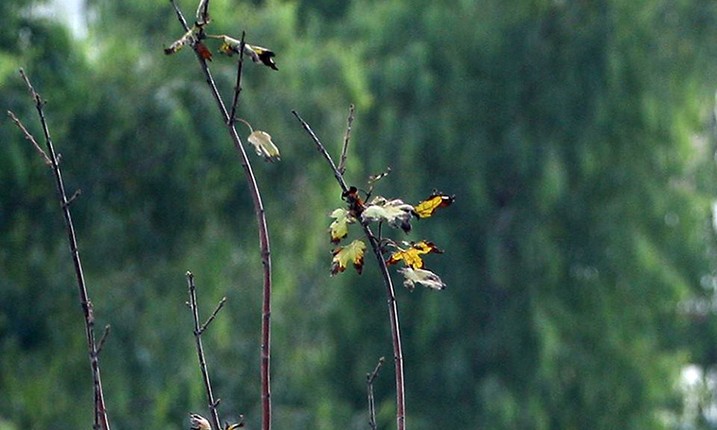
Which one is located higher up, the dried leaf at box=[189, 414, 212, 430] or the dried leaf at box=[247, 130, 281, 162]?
the dried leaf at box=[247, 130, 281, 162]

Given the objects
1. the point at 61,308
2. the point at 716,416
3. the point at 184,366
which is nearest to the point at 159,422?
the point at 184,366

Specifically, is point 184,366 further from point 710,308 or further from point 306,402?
point 710,308

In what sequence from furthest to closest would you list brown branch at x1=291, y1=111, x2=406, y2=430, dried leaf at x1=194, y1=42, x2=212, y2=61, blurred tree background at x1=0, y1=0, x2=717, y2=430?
blurred tree background at x1=0, y1=0, x2=717, y2=430
dried leaf at x1=194, y1=42, x2=212, y2=61
brown branch at x1=291, y1=111, x2=406, y2=430

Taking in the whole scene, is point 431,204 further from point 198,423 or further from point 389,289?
point 198,423

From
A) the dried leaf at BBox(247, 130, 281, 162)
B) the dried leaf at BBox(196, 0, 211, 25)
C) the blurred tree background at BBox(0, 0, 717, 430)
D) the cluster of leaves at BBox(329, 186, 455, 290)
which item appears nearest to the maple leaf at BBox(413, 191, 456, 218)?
the cluster of leaves at BBox(329, 186, 455, 290)

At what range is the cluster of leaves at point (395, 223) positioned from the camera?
4.54ft

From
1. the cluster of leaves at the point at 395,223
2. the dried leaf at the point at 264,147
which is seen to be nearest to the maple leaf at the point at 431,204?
the cluster of leaves at the point at 395,223

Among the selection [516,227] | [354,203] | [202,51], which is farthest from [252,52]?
[516,227]

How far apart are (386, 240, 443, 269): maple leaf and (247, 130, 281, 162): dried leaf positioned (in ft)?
0.46

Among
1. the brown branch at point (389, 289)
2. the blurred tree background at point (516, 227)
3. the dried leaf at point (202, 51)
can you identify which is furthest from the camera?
the blurred tree background at point (516, 227)

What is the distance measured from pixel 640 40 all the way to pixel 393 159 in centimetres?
172

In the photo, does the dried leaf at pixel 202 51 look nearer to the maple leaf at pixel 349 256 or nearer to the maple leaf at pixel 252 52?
the maple leaf at pixel 252 52

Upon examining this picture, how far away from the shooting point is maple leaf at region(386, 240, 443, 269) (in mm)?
1429

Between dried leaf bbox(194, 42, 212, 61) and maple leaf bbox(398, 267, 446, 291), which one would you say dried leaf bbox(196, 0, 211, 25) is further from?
maple leaf bbox(398, 267, 446, 291)
